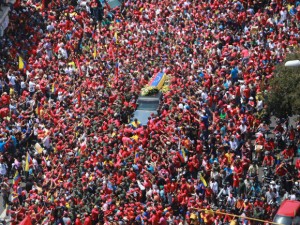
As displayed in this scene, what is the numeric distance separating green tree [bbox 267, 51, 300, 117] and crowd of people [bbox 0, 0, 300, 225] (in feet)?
2.21

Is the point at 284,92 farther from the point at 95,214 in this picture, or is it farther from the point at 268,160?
the point at 95,214

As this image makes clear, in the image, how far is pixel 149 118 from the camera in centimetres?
4850

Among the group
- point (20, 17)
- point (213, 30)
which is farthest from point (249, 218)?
point (20, 17)

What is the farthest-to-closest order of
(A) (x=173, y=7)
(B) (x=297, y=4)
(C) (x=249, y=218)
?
(A) (x=173, y=7) < (B) (x=297, y=4) < (C) (x=249, y=218)

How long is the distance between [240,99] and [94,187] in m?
7.32

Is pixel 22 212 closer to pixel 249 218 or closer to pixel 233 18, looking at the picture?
pixel 249 218

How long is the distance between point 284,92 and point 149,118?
6.46m

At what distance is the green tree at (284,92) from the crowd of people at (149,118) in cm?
67

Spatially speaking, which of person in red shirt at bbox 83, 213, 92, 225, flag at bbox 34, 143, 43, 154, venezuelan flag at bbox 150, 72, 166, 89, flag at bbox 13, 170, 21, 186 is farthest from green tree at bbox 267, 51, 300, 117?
flag at bbox 13, 170, 21, 186

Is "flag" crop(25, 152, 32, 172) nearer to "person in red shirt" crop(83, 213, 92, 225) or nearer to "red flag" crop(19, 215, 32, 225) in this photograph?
"red flag" crop(19, 215, 32, 225)

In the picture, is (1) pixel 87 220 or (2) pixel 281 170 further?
(1) pixel 87 220

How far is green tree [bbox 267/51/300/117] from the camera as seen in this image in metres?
A: 44.9

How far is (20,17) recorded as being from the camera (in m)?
62.2

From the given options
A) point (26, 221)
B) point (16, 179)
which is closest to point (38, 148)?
point (16, 179)
